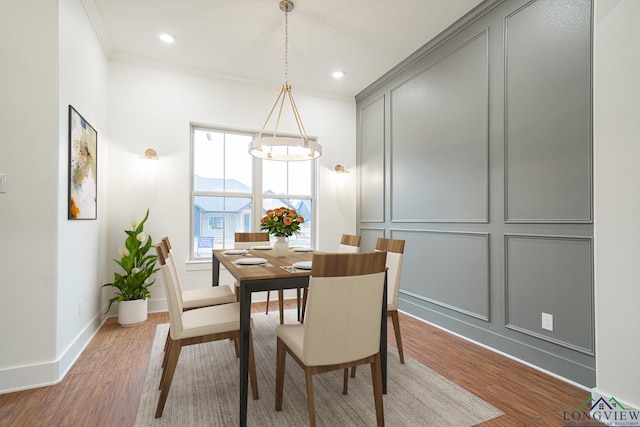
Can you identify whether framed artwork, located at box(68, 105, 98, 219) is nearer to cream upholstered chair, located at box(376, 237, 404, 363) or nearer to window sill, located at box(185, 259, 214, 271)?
window sill, located at box(185, 259, 214, 271)

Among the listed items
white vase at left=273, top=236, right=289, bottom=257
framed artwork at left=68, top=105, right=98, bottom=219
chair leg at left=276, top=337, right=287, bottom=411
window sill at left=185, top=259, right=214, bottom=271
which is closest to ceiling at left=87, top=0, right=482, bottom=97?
framed artwork at left=68, top=105, right=98, bottom=219

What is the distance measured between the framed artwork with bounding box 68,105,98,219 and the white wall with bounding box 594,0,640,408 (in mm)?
3443

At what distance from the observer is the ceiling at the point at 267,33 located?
268 cm

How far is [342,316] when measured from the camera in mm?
1418

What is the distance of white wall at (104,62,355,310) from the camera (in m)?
3.44

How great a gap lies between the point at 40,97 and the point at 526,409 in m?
3.54

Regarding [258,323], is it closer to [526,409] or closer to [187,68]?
[526,409]

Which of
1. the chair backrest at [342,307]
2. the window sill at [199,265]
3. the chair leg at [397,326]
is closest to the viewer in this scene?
the chair backrest at [342,307]

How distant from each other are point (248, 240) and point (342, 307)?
2249 mm

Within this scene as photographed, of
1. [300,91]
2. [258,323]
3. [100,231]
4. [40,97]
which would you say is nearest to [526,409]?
[258,323]

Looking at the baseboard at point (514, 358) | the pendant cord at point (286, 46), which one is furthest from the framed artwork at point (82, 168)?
the baseboard at point (514, 358)

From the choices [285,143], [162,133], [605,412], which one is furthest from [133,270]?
[605,412]

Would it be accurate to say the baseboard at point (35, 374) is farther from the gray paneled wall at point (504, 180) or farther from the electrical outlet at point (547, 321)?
the electrical outlet at point (547, 321)

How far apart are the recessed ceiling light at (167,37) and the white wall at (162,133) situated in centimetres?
55
